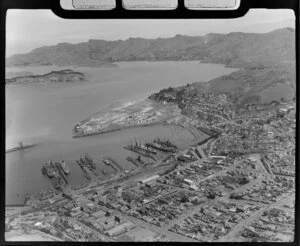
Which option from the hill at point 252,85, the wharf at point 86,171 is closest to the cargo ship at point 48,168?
the wharf at point 86,171

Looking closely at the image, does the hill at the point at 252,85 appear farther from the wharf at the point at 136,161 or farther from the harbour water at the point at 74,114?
the wharf at the point at 136,161

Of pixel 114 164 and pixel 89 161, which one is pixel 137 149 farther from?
pixel 89 161

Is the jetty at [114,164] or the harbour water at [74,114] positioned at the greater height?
the harbour water at [74,114]

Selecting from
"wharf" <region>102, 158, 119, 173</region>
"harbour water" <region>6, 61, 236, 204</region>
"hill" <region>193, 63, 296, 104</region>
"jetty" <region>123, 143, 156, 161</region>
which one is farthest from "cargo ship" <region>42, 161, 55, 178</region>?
"hill" <region>193, 63, 296, 104</region>

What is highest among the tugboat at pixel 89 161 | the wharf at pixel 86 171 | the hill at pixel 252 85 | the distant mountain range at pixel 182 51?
the distant mountain range at pixel 182 51

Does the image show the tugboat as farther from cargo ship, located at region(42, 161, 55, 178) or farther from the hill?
the hill

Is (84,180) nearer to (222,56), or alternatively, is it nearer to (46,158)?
(46,158)
